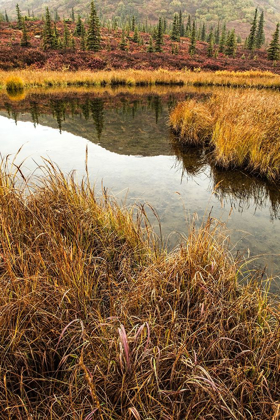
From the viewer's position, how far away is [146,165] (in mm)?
6266

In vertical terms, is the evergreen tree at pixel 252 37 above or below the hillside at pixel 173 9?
below

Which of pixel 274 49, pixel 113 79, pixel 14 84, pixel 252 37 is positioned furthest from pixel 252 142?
pixel 252 37

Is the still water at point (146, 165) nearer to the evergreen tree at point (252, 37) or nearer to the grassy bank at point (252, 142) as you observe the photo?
the grassy bank at point (252, 142)

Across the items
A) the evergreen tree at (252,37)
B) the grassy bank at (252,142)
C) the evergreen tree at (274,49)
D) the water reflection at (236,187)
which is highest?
the evergreen tree at (252,37)

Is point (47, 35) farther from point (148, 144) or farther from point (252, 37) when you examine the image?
point (252, 37)

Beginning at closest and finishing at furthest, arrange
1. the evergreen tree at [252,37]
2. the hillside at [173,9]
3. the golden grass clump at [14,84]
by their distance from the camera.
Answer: the golden grass clump at [14,84]
the evergreen tree at [252,37]
the hillside at [173,9]

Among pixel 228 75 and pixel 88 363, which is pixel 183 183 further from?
pixel 228 75

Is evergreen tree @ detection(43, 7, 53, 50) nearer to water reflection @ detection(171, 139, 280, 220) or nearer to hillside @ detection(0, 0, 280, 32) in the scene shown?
water reflection @ detection(171, 139, 280, 220)

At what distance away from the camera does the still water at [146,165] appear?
364 centimetres

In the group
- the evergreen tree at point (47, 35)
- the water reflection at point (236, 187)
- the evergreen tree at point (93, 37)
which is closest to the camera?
the water reflection at point (236, 187)

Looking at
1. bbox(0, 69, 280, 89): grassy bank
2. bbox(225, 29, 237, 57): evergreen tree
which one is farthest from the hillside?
bbox(0, 69, 280, 89): grassy bank

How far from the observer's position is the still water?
12.0 feet

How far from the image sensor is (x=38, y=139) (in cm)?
791

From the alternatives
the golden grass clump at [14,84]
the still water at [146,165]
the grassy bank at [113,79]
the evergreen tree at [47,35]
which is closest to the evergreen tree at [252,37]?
the grassy bank at [113,79]
